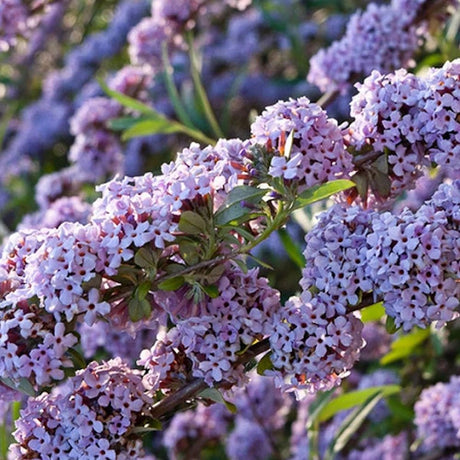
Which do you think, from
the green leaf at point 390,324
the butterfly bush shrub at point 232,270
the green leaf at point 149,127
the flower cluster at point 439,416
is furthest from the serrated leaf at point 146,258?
the green leaf at point 149,127

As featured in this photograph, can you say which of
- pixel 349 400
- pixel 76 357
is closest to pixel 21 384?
pixel 76 357

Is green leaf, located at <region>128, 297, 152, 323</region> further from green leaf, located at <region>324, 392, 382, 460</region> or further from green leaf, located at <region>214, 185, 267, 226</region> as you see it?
green leaf, located at <region>324, 392, 382, 460</region>

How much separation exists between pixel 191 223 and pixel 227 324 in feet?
0.45

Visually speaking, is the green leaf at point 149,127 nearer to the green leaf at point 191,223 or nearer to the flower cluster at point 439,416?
the flower cluster at point 439,416

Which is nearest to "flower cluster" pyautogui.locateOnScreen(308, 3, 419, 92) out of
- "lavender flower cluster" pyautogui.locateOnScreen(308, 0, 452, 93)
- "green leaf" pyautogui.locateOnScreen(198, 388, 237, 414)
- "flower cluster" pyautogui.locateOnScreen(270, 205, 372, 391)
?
"lavender flower cluster" pyautogui.locateOnScreen(308, 0, 452, 93)

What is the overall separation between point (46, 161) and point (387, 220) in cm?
298

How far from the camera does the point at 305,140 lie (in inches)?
49.9

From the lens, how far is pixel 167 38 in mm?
2598

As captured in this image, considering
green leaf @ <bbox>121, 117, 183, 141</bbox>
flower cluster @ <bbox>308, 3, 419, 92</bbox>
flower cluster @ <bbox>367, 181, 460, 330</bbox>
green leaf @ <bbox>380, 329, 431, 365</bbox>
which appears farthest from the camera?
green leaf @ <bbox>121, 117, 183, 141</bbox>

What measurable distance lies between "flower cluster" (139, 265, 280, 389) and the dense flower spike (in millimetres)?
138

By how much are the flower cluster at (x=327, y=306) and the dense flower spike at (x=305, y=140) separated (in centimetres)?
6

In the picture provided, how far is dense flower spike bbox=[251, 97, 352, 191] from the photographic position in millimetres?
1266

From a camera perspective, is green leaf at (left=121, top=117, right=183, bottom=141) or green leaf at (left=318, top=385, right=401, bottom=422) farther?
green leaf at (left=121, top=117, right=183, bottom=141)

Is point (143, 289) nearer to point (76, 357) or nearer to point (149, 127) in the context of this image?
point (76, 357)
